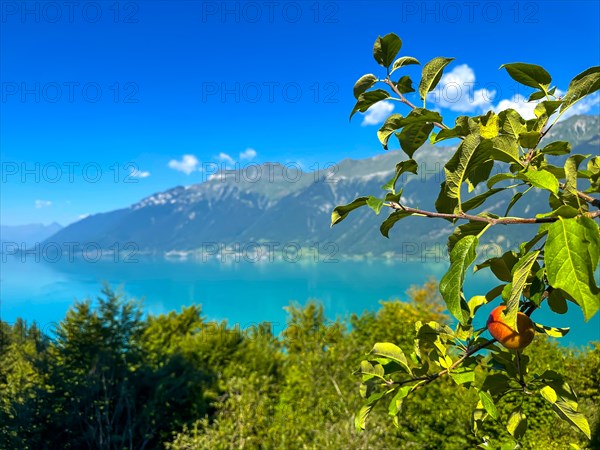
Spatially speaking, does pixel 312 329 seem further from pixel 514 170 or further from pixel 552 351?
pixel 514 170

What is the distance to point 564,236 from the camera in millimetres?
724

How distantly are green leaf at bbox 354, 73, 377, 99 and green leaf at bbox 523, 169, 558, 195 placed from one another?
58cm

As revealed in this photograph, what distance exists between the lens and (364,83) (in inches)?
49.5

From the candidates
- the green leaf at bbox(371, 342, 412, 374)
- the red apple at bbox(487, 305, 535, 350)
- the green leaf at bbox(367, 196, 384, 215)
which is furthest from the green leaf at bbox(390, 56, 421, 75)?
the green leaf at bbox(371, 342, 412, 374)

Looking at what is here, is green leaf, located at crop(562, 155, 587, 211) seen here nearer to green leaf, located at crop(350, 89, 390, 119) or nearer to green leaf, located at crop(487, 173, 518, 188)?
green leaf, located at crop(487, 173, 518, 188)

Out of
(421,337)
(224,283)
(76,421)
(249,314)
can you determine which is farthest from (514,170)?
(224,283)

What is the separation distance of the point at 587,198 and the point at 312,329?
22182 mm

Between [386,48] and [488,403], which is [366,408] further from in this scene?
[386,48]

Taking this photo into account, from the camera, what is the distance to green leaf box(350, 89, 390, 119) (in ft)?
4.07

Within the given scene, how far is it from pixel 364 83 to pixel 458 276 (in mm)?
690

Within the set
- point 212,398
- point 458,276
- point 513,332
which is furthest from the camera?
point 212,398

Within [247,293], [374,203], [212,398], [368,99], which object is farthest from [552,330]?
[247,293]

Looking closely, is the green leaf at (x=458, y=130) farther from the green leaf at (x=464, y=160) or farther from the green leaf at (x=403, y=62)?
the green leaf at (x=403, y=62)

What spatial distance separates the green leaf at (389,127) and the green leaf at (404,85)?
140 mm
